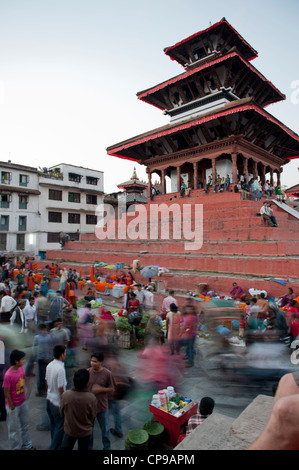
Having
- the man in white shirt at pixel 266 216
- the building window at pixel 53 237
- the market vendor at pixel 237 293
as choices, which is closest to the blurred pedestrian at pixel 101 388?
the market vendor at pixel 237 293

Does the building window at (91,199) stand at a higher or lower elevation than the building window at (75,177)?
lower

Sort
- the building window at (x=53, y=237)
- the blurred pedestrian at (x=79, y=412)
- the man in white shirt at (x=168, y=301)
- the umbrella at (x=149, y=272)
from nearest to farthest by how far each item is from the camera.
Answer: the blurred pedestrian at (x=79, y=412) < the man in white shirt at (x=168, y=301) < the umbrella at (x=149, y=272) < the building window at (x=53, y=237)

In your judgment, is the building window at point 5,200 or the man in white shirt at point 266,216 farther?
the building window at point 5,200

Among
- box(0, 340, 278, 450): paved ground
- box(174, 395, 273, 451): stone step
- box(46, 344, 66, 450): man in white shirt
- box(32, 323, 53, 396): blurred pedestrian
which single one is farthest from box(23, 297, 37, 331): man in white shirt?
box(174, 395, 273, 451): stone step

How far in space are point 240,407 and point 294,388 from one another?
3.85 metres

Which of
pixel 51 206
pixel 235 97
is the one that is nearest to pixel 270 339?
→ pixel 235 97

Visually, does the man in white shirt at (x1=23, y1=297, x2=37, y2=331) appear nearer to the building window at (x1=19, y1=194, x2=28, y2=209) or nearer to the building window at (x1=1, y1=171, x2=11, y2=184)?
the building window at (x1=1, y1=171, x2=11, y2=184)

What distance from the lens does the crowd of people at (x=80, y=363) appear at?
2973 millimetres

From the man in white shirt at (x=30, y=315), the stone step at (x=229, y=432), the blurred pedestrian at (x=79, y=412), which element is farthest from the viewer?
the man in white shirt at (x=30, y=315)

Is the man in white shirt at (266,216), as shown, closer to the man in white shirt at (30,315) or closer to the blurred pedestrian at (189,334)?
the blurred pedestrian at (189,334)

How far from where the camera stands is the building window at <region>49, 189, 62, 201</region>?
103 feet
